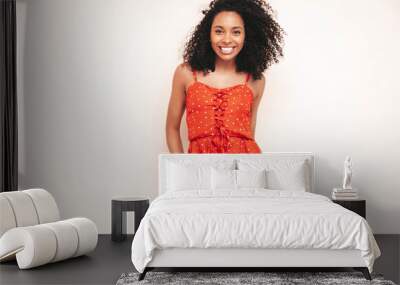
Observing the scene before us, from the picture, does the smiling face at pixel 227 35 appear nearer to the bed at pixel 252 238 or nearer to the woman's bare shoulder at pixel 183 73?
the woman's bare shoulder at pixel 183 73

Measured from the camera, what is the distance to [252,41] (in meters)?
7.14

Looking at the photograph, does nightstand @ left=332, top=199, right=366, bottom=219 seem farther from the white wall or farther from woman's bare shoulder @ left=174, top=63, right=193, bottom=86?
woman's bare shoulder @ left=174, top=63, right=193, bottom=86

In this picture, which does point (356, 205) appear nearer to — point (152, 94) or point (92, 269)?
point (152, 94)

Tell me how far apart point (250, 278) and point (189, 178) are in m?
1.83

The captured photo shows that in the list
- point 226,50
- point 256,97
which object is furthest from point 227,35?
point 256,97

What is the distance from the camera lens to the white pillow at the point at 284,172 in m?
6.52

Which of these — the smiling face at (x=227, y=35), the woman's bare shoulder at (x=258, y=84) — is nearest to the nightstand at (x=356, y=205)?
the woman's bare shoulder at (x=258, y=84)

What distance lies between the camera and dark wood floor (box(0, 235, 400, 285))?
4934mm

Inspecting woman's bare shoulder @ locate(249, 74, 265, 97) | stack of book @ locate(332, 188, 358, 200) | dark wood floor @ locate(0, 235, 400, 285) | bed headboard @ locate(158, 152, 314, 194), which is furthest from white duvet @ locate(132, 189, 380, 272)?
woman's bare shoulder @ locate(249, 74, 265, 97)

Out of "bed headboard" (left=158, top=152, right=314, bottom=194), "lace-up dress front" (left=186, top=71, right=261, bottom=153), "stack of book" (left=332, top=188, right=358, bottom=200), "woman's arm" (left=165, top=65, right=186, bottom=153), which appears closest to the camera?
"stack of book" (left=332, top=188, right=358, bottom=200)

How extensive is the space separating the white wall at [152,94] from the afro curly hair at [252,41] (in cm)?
11

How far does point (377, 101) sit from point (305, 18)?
1.19 metres

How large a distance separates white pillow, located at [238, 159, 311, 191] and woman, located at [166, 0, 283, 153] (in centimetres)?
38

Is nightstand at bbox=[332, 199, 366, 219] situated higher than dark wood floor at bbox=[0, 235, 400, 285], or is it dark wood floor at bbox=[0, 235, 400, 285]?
nightstand at bbox=[332, 199, 366, 219]
